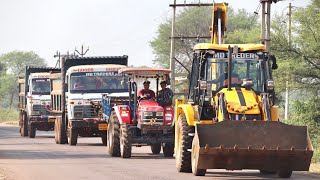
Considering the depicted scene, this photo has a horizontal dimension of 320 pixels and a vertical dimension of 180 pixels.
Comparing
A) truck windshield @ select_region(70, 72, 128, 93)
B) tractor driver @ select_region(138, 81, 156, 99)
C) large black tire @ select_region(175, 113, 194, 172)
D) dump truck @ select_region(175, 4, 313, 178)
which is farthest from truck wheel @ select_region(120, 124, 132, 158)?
truck windshield @ select_region(70, 72, 128, 93)

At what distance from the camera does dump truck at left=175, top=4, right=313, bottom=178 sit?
1903 cm

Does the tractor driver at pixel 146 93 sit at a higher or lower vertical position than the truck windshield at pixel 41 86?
lower

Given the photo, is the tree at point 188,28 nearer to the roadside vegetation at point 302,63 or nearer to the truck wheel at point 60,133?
the roadside vegetation at point 302,63

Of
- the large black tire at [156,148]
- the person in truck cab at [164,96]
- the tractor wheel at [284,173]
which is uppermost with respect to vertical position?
the person in truck cab at [164,96]

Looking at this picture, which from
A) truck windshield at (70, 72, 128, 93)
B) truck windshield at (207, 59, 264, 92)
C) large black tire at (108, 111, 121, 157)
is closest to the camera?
truck windshield at (207, 59, 264, 92)

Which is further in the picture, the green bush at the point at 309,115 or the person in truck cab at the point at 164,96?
the green bush at the point at 309,115

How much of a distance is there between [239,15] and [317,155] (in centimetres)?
7798

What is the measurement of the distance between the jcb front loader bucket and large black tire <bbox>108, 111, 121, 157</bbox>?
8.94 m

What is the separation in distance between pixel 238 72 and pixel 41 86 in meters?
25.0

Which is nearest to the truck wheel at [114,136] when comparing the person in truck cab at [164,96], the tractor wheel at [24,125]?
the person in truck cab at [164,96]

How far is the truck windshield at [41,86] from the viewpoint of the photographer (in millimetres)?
44594

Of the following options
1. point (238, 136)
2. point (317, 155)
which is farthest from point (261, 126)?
point (317, 155)

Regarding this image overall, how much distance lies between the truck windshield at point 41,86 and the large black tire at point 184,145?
78.6 feet

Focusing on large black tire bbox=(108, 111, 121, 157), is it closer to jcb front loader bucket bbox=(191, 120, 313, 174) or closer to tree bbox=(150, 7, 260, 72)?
jcb front loader bucket bbox=(191, 120, 313, 174)
